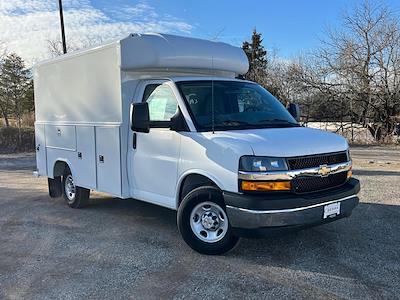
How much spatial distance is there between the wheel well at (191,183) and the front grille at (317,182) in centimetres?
98

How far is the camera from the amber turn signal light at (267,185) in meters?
4.26

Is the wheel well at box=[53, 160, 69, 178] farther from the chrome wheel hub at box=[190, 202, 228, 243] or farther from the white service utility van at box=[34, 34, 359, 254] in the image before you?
the chrome wheel hub at box=[190, 202, 228, 243]

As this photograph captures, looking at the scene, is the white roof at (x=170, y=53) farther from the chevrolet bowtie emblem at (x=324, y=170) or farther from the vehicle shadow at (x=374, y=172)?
the vehicle shadow at (x=374, y=172)

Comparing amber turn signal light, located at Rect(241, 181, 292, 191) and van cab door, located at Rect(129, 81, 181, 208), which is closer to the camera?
amber turn signal light, located at Rect(241, 181, 292, 191)

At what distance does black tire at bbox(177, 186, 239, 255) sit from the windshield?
2.57 feet

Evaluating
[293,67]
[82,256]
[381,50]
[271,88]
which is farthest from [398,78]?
[82,256]

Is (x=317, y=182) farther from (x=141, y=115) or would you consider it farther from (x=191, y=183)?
(x=141, y=115)

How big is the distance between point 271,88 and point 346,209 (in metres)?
21.2

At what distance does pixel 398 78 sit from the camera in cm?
2062

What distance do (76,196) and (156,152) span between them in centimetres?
259

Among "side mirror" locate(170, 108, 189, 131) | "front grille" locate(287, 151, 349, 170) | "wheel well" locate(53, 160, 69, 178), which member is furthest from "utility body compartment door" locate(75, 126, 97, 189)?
"front grille" locate(287, 151, 349, 170)

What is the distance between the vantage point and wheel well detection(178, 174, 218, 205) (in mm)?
4877

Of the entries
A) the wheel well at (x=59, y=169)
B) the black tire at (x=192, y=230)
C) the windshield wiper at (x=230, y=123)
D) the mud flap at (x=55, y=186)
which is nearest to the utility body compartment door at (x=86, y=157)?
the wheel well at (x=59, y=169)

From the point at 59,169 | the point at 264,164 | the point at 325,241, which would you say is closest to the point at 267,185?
the point at 264,164
